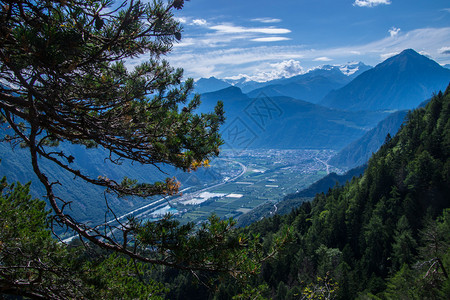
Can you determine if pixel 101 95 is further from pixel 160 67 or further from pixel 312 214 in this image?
pixel 312 214

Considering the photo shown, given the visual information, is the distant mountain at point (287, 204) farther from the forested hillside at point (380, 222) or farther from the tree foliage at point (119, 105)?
the tree foliage at point (119, 105)

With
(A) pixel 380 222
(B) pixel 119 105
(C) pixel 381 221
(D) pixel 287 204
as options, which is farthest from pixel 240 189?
(B) pixel 119 105

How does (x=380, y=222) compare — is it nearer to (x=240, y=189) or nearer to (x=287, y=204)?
(x=287, y=204)

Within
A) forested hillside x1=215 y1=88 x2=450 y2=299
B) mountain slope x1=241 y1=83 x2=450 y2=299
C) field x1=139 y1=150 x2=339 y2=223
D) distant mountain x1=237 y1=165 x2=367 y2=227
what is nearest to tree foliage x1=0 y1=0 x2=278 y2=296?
forested hillside x1=215 y1=88 x2=450 y2=299

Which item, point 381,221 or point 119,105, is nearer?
point 119,105

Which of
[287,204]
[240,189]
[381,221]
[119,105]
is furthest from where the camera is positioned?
[240,189]

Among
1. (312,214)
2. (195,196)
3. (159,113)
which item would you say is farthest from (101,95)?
(195,196)

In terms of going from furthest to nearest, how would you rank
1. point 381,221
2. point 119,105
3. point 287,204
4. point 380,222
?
point 287,204, point 381,221, point 380,222, point 119,105

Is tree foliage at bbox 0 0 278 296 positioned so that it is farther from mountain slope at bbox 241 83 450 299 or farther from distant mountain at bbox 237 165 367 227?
distant mountain at bbox 237 165 367 227

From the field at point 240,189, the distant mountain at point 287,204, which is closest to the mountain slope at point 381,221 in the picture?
the distant mountain at point 287,204
